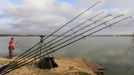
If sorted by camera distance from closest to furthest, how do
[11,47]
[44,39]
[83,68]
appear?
1. [44,39]
2. [83,68]
3. [11,47]

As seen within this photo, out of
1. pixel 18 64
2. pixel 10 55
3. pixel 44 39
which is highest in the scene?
pixel 10 55

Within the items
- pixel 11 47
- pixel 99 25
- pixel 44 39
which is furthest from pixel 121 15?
pixel 11 47

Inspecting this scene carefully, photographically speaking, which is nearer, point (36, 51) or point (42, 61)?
point (36, 51)

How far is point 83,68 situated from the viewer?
3338 centimetres

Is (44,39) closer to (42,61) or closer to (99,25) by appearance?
(99,25)

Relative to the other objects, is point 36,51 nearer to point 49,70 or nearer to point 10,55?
point 49,70

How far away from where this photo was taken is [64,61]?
35.2m

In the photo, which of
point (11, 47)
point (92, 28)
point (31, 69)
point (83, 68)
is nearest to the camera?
point (92, 28)

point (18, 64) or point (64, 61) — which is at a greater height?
point (64, 61)

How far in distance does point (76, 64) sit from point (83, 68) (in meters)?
1.43

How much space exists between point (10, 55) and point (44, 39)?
76.7ft

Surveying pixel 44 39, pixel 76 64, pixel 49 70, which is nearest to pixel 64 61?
pixel 76 64

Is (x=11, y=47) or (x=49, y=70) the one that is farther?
(x=11, y=47)

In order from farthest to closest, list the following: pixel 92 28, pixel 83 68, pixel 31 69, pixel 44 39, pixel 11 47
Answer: pixel 11 47, pixel 83 68, pixel 31 69, pixel 44 39, pixel 92 28
